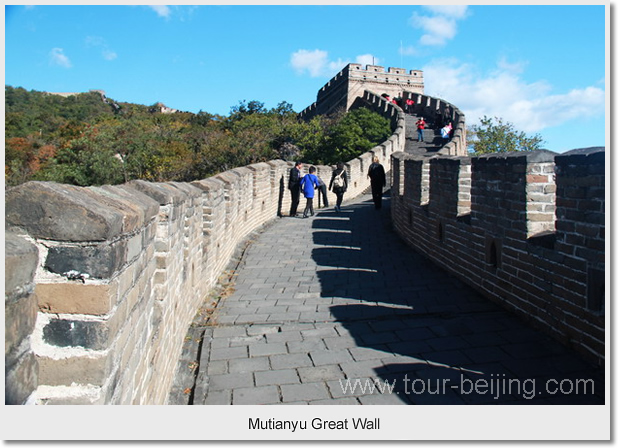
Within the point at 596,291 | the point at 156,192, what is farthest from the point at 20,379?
the point at 596,291

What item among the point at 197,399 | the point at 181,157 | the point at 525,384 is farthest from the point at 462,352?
the point at 181,157

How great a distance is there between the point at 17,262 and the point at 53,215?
1.00ft

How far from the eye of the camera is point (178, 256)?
427 cm

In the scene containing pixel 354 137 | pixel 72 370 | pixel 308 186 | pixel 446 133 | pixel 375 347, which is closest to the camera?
pixel 72 370

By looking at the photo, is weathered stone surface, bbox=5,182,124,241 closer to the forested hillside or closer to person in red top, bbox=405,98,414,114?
the forested hillside

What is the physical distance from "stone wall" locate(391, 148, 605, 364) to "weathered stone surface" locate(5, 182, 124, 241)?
342cm

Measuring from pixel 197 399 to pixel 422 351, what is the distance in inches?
70.7

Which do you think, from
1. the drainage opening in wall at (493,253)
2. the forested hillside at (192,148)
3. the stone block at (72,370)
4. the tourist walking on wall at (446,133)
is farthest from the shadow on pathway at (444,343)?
the tourist walking on wall at (446,133)

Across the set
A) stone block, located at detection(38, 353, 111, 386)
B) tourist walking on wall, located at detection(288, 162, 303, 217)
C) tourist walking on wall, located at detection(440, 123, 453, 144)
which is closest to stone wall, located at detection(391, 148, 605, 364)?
stone block, located at detection(38, 353, 111, 386)

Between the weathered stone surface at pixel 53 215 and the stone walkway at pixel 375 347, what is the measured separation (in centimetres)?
212

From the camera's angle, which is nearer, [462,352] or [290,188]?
[462,352]

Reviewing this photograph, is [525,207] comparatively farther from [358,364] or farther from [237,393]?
[237,393]

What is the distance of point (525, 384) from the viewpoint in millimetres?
3615

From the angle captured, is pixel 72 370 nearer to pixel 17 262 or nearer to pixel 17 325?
pixel 17 325
